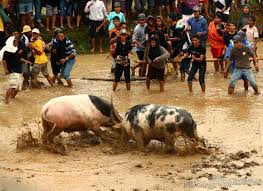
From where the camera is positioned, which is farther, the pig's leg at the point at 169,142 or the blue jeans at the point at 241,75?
the blue jeans at the point at 241,75

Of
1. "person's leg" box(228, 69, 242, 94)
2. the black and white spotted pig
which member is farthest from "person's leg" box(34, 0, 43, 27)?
the black and white spotted pig

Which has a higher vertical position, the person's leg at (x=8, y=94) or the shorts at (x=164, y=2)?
the shorts at (x=164, y=2)

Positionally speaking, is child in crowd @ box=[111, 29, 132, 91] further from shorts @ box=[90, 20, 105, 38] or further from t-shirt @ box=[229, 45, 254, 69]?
shorts @ box=[90, 20, 105, 38]

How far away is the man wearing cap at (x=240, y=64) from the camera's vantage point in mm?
15203

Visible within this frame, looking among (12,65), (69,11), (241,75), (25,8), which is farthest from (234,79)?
(69,11)

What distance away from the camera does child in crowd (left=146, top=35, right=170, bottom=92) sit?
51.0ft

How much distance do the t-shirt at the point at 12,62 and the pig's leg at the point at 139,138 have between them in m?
4.49

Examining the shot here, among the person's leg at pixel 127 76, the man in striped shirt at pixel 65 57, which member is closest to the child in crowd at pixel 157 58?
the person's leg at pixel 127 76

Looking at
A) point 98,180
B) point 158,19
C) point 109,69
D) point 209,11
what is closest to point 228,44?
point 158,19

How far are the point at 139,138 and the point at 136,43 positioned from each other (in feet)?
21.2

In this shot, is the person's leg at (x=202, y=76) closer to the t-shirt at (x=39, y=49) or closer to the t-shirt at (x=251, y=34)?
the t-shirt at (x=251, y=34)

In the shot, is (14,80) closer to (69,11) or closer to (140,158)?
(140,158)

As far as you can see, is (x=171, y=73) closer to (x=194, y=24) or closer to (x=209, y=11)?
(x=194, y=24)

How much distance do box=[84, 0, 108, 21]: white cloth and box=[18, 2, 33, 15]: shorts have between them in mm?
1650
